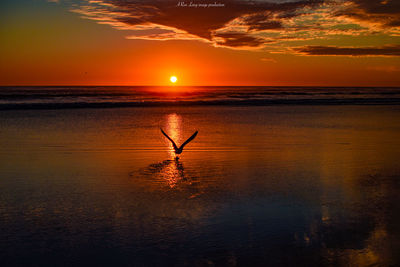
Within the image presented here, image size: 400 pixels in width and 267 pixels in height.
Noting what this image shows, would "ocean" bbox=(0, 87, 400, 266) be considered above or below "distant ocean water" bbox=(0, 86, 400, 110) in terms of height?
below

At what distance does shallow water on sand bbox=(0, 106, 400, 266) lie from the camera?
5766mm

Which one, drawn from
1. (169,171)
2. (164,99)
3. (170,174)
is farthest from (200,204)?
(164,99)

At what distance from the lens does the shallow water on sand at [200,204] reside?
5766 millimetres

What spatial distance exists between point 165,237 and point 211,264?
1.14m

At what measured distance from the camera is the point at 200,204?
26.2ft

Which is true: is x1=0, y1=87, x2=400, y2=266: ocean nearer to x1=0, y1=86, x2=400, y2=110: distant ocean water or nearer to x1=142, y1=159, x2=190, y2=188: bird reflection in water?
x1=142, y1=159, x2=190, y2=188: bird reflection in water

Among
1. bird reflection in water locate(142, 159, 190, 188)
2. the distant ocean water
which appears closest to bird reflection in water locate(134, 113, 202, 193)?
bird reflection in water locate(142, 159, 190, 188)

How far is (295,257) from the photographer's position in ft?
18.5

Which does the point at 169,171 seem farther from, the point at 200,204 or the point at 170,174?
the point at 200,204

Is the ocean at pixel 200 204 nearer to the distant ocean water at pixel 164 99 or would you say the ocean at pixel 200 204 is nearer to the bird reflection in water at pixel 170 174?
the bird reflection in water at pixel 170 174

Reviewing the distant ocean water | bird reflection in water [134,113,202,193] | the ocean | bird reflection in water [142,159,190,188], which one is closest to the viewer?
the ocean

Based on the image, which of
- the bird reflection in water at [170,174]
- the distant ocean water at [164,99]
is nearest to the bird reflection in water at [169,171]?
the bird reflection in water at [170,174]

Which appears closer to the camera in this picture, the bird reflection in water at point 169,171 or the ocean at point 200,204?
the ocean at point 200,204

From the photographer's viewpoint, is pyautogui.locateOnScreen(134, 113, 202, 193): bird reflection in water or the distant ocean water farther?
the distant ocean water
